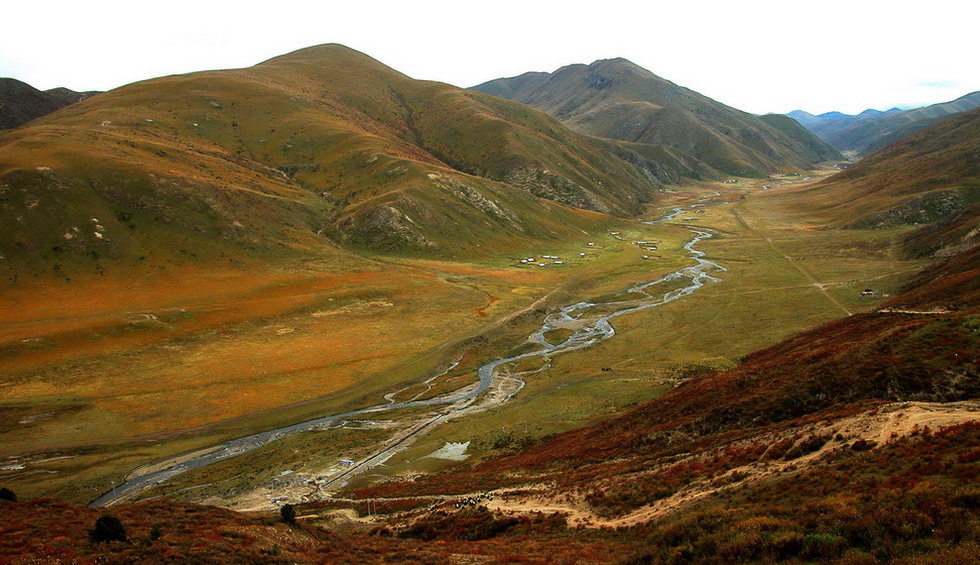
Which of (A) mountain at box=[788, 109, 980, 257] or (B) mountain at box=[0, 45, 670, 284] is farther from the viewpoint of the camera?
(A) mountain at box=[788, 109, 980, 257]

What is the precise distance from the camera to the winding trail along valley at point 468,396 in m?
52.5

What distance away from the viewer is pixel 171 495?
47562 millimetres

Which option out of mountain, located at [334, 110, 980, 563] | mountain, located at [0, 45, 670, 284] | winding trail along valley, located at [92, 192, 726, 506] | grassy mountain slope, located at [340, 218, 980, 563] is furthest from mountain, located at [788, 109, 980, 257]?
grassy mountain slope, located at [340, 218, 980, 563]

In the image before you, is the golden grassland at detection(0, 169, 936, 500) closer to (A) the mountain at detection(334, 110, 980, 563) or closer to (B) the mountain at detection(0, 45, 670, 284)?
(B) the mountain at detection(0, 45, 670, 284)

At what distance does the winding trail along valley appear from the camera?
5247cm

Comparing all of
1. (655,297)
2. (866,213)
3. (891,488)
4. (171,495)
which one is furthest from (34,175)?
(866,213)

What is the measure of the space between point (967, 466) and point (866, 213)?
638 ft

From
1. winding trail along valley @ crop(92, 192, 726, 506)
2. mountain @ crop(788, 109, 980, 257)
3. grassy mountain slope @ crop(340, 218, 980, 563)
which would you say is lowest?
winding trail along valley @ crop(92, 192, 726, 506)

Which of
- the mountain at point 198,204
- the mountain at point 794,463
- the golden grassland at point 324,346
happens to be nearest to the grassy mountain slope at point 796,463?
the mountain at point 794,463

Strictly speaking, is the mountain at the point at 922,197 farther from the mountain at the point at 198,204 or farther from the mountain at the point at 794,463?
the mountain at the point at 794,463

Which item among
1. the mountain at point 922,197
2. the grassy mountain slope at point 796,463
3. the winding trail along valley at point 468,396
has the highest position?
the mountain at point 922,197

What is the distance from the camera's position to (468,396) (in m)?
72.0

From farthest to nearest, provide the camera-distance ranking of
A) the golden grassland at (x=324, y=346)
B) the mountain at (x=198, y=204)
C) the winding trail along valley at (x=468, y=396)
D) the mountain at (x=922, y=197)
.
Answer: the mountain at (x=922, y=197) → the mountain at (x=198, y=204) → the golden grassland at (x=324, y=346) → the winding trail along valley at (x=468, y=396)

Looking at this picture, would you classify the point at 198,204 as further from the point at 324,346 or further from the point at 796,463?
the point at 796,463
